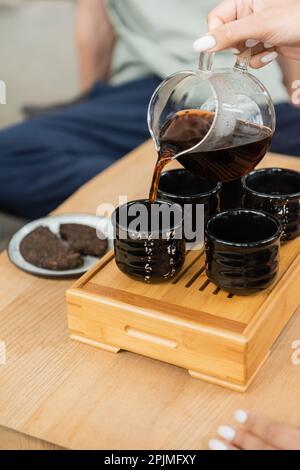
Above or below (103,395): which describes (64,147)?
below

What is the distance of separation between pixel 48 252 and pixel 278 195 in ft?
1.53

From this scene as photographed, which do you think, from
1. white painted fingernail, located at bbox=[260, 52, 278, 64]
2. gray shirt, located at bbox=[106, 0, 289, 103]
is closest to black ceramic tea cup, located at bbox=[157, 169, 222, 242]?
white painted fingernail, located at bbox=[260, 52, 278, 64]

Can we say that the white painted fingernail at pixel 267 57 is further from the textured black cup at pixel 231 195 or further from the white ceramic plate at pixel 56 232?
the white ceramic plate at pixel 56 232

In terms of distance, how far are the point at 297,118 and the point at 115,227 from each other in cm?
113

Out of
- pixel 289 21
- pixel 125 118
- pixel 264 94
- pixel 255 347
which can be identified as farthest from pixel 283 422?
pixel 125 118

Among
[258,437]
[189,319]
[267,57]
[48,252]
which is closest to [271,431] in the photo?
[258,437]

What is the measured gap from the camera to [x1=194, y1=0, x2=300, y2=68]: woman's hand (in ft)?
3.86

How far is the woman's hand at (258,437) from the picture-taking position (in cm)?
96

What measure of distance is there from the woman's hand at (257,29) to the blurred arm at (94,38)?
119cm

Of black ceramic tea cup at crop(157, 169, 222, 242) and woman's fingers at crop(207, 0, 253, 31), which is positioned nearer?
black ceramic tea cup at crop(157, 169, 222, 242)

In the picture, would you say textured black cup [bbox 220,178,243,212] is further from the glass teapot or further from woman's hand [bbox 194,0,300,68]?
woman's hand [bbox 194,0,300,68]

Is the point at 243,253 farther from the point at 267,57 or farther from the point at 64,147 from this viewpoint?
the point at 64,147

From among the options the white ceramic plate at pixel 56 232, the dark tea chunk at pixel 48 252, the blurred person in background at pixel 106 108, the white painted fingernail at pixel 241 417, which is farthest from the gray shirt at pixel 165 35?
the white painted fingernail at pixel 241 417

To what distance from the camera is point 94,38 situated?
2.54 m
